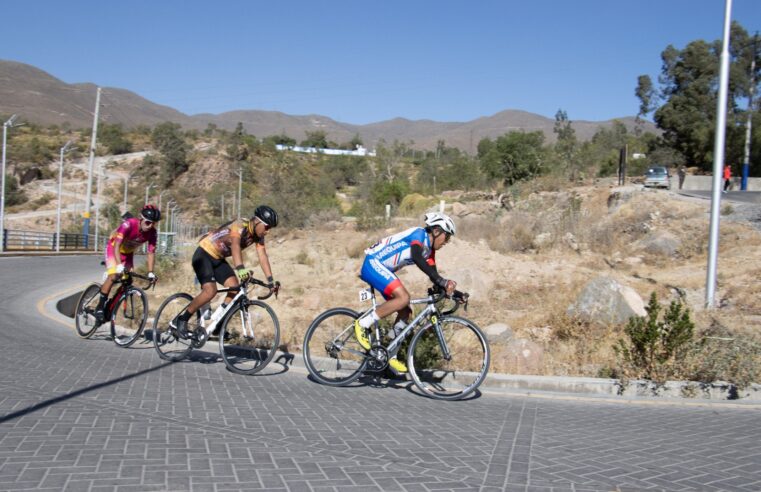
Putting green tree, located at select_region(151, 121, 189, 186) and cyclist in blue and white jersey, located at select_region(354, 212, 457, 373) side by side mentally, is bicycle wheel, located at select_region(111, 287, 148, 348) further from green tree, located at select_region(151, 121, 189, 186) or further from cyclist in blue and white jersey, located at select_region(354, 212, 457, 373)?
green tree, located at select_region(151, 121, 189, 186)

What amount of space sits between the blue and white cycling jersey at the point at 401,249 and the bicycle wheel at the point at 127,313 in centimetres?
421

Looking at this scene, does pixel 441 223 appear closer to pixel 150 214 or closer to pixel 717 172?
pixel 150 214

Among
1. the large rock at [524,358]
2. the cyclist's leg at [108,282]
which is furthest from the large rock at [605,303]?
the cyclist's leg at [108,282]

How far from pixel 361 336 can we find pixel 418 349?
38.1 inches

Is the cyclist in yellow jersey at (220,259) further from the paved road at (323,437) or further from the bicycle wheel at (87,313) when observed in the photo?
the bicycle wheel at (87,313)

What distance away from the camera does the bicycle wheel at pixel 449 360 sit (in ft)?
25.3

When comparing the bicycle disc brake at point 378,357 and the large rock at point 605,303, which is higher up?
the large rock at point 605,303

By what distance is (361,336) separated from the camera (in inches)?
311

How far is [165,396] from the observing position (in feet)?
23.3

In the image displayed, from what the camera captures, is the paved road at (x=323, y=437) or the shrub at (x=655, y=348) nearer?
the paved road at (x=323, y=437)

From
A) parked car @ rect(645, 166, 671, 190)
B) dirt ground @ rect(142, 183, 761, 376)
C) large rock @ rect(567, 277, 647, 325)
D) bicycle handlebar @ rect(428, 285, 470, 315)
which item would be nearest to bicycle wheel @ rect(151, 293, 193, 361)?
dirt ground @ rect(142, 183, 761, 376)

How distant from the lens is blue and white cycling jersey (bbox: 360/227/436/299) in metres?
7.68

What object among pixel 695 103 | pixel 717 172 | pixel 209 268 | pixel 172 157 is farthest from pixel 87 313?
pixel 172 157

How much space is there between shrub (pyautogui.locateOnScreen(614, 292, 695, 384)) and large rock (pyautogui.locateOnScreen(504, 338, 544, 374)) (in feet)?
3.95
